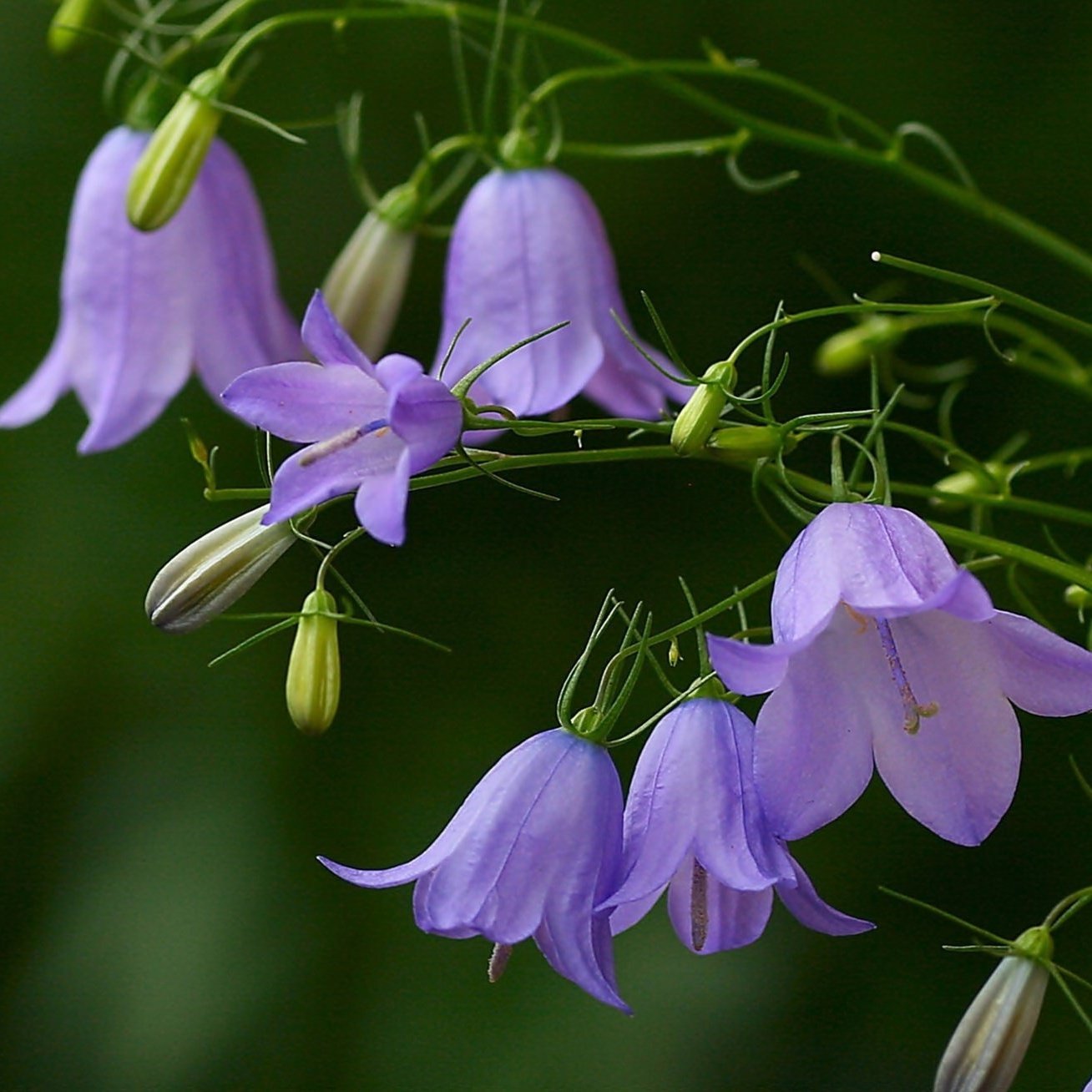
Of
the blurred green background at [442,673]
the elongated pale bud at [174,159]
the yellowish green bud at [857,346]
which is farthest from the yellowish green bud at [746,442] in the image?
the blurred green background at [442,673]

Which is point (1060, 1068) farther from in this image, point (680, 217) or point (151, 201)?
point (151, 201)

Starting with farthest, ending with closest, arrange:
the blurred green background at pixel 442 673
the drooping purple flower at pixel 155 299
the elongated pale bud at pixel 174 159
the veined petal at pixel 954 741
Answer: the blurred green background at pixel 442 673 < the drooping purple flower at pixel 155 299 < the elongated pale bud at pixel 174 159 < the veined petal at pixel 954 741

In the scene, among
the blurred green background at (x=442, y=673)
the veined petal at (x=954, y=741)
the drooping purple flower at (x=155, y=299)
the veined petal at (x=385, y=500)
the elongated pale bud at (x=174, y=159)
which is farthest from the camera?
the blurred green background at (x=442, y=673)

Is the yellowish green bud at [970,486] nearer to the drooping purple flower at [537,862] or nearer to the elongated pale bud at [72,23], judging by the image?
the drooping purple flower at [537,862]

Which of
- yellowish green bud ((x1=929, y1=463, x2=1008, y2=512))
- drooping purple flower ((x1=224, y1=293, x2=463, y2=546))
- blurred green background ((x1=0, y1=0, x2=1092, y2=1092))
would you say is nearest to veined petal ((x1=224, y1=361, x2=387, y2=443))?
drooping purple flower ((x1=224, y1=293, x2=463, y2=546))

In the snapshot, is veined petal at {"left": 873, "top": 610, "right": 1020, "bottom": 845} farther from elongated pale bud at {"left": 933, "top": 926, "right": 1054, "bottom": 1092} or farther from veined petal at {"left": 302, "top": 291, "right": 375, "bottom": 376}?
veined petal at {"left": 302, "top": 291, "right": 375, "bottom": 376}

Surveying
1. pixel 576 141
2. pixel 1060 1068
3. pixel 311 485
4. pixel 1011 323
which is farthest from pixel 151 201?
pixel 1060 1068
